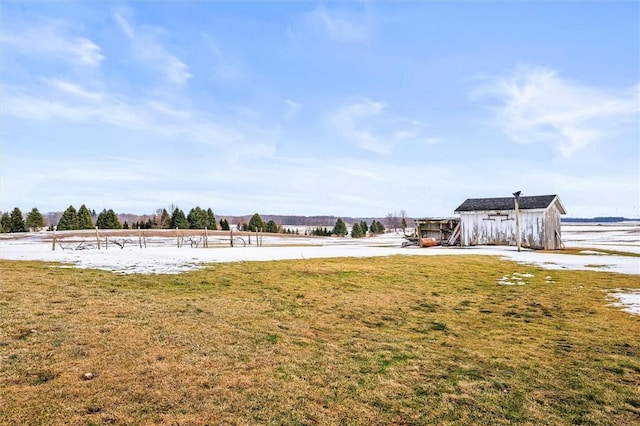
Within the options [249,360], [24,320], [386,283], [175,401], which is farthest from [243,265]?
[175,401]

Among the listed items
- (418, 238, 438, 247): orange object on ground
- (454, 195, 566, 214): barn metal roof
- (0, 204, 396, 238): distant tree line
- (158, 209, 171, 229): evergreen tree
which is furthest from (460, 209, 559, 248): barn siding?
(158, 209, 171, 229): evergreen tree

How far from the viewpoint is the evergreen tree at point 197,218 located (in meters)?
82.8

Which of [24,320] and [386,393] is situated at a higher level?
[24,320]

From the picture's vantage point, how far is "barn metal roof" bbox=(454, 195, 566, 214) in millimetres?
31438

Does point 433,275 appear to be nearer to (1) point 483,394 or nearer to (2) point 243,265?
(2) point 243,265

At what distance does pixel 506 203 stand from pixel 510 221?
1.74 metres

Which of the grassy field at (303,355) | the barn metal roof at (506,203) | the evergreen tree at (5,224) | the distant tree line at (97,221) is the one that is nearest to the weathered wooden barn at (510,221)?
the barn metal roof at (506,203)

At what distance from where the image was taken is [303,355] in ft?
19.4

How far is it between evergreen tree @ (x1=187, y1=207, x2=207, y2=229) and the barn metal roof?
6135 cm

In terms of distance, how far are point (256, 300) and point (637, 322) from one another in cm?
864

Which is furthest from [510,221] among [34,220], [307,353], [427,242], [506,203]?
[34,220]

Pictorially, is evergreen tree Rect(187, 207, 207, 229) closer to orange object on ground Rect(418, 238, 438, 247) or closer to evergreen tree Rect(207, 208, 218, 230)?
evergreen tree Rect(207, 208, 218, 230)

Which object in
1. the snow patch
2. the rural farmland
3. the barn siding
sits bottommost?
the snow patch

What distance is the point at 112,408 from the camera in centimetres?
397
